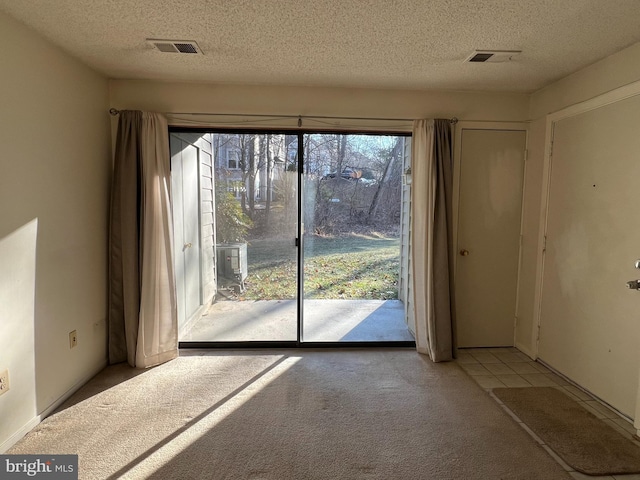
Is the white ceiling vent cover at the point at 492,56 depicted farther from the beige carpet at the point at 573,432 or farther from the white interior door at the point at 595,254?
the beige carpet at the point at 573,432

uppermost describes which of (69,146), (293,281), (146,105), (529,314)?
(146,105)

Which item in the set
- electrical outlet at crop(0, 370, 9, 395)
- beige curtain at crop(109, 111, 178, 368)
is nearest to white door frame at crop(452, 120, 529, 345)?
beige curtain at crop(109, 111, 178, 368)

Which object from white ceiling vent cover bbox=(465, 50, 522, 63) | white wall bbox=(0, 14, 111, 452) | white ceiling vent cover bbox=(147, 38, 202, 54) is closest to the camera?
white wall bbox=(0, 14, 111, 452)

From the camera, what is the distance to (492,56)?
2.55 m

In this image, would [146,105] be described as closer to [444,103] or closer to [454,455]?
[444,103]

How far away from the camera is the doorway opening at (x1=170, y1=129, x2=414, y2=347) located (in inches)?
132

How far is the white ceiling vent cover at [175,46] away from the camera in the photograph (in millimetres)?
2371

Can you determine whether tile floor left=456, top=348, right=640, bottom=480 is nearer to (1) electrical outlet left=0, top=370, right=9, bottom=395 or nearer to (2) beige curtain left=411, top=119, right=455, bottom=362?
(2) beige curtain left=411, top=119, right=455, bottom=362

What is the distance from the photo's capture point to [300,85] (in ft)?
10.6

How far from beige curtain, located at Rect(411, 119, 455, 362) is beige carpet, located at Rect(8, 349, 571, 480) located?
34 centimetres

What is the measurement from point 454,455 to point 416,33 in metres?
2.41

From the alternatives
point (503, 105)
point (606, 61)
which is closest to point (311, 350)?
point (503, 105)

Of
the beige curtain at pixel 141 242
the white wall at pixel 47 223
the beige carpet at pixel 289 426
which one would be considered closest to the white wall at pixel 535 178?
the beige carpet at pixel 289 426

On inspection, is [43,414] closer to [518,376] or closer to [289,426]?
[289,426]
